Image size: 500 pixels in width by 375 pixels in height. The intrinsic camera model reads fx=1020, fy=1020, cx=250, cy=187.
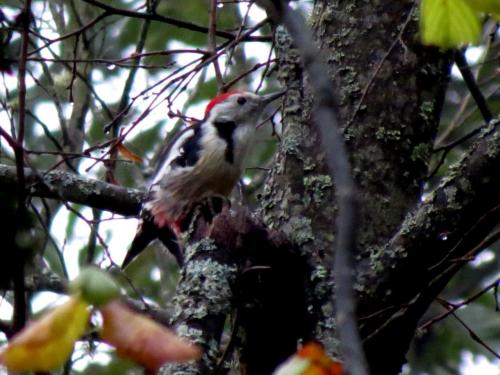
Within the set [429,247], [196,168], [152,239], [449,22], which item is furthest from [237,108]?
[449,22]

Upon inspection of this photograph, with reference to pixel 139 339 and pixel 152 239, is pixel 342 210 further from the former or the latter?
pixel 152 239

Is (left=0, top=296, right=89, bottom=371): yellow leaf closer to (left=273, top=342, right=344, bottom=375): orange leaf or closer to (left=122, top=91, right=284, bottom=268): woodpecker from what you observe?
(left=273, top=342, right=344, bottom=375): orange leaf

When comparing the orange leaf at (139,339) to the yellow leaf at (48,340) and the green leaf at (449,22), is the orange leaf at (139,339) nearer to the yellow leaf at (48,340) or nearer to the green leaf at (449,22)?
the yellow leaf at (48,340)

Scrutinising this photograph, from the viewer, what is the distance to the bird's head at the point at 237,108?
4.98m

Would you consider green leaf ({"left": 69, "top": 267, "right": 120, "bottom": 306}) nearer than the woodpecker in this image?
Yes

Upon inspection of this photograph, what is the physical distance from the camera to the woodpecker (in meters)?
4.32

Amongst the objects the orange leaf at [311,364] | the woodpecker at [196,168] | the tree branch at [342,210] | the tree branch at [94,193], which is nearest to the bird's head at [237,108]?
the woodpecker at [196,168]

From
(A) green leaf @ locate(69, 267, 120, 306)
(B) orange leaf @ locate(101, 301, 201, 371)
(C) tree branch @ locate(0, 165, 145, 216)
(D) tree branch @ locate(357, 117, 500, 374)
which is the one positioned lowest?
(B) orange leaf @ locate(101, 301, 201, 371)

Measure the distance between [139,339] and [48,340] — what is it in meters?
0.14

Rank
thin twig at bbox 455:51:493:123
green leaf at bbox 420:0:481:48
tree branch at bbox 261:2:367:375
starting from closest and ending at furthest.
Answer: tree branch at bbox 261:2:367:375 < green leaf at bbox 420:0:481:48 < thin twig at bbox 455:51:493:123

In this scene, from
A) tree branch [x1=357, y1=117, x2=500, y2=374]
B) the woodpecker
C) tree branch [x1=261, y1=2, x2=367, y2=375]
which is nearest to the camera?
tree branch [x1=261, y1=2, x2=367, y2=375]

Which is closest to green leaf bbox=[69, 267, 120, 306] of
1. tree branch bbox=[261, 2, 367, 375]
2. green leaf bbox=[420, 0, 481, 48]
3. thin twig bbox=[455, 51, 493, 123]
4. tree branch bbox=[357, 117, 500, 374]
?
tree branch bbox=[261, 2, 367, 375]

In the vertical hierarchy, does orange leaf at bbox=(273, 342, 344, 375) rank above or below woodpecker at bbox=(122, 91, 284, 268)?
below

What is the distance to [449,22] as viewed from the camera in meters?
1.92
